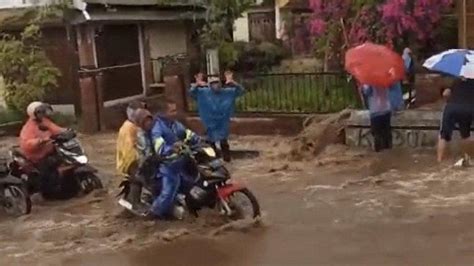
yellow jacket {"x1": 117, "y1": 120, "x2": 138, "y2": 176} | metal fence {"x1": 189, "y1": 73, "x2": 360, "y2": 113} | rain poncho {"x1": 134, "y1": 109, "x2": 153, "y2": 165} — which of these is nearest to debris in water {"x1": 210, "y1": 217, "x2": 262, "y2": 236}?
rain poncho {"x1": 134, "y1": 109, "x2": 153, "y2": 165}

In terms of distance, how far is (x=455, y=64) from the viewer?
12.1 metres

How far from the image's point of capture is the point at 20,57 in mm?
20016

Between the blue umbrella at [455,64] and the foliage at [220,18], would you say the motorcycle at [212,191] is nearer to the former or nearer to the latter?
the blue umbrella at [455,64]

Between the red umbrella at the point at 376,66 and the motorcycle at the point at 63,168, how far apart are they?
423 centimetres

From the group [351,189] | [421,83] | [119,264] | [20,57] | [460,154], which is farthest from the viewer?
[20,57]

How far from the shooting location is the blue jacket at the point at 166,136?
31.8ft

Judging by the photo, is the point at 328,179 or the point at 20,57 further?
the point at 20,57

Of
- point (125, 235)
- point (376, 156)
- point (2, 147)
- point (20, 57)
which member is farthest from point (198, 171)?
point (20, 57)

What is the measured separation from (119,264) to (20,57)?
39.8ft

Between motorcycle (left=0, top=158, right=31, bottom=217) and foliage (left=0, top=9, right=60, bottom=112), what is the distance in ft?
28.2

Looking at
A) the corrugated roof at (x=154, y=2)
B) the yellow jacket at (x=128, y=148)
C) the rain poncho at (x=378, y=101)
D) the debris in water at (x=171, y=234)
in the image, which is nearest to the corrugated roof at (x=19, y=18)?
the corrugated roof at (x=154, y=2)

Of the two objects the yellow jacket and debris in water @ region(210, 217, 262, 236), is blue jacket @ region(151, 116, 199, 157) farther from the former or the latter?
debris in water @ region(210, 217, 262, 236)

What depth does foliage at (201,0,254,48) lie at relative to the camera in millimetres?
21938

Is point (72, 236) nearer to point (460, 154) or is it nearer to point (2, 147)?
point (460, 154)
